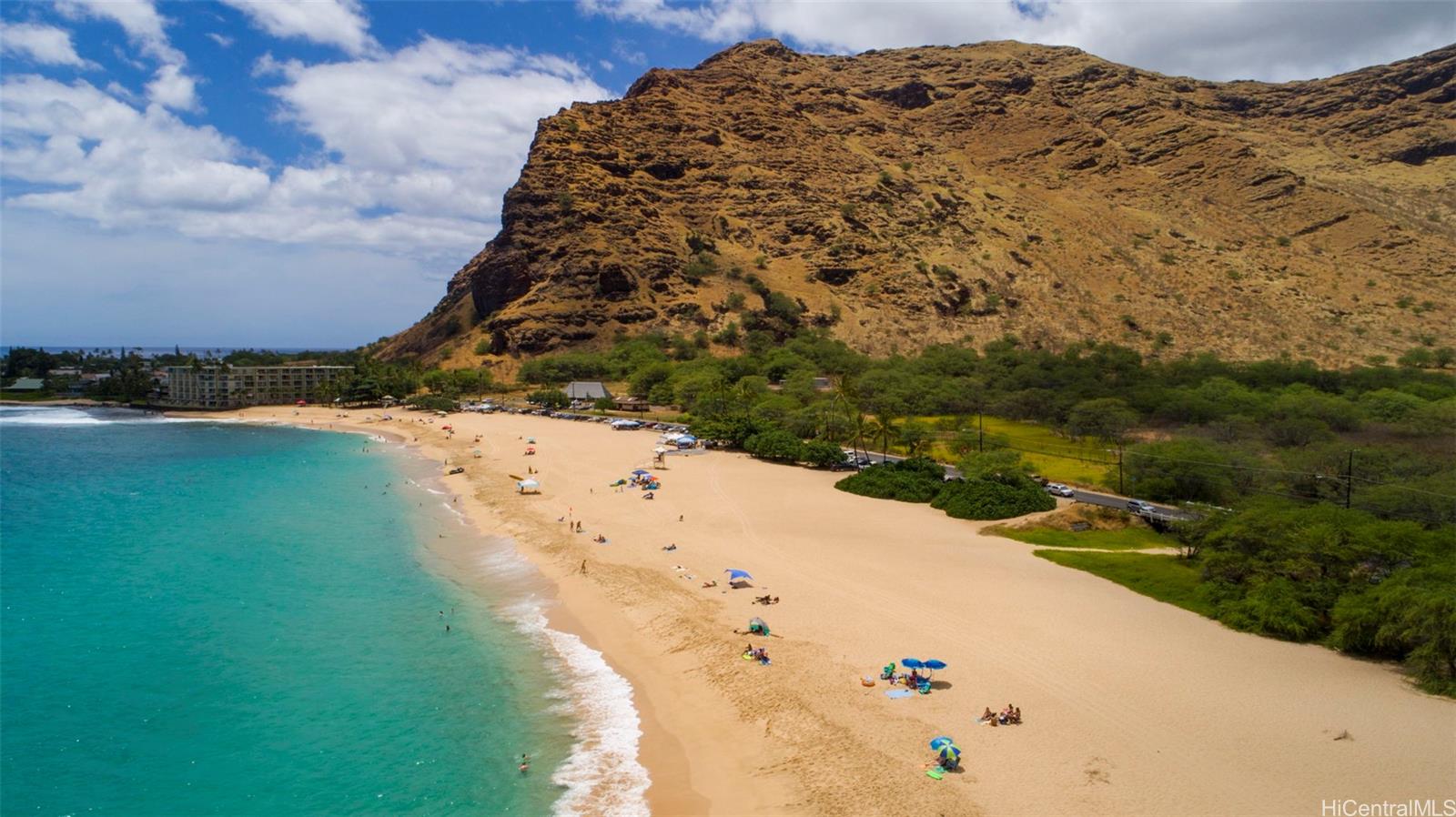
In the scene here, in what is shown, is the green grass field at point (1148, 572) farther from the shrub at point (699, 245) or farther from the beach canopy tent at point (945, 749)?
the shrub at point (699, 245)

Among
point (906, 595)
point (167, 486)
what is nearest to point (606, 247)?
point (167, 486)

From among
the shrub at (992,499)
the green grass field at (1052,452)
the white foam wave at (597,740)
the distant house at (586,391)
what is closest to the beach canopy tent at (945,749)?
the white foam wave at (597,740)

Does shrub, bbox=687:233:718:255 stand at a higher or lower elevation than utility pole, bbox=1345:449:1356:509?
higher

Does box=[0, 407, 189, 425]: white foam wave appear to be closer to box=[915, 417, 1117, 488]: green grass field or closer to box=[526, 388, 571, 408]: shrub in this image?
box=[526, 388, 571, 408]: shrub

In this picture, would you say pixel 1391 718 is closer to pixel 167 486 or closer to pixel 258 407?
pixel 167 486

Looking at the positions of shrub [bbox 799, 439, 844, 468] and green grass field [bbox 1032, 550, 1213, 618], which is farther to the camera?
shrub [bbox 799, 439, 844, 468]

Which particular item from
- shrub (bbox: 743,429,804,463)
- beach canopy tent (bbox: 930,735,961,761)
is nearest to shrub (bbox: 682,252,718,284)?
shrub (bbox: 743,429,804,463)
